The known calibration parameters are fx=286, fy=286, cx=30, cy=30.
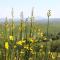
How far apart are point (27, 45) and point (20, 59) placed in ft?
0.59

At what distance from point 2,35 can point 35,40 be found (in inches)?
21.3

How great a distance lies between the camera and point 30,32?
325cm

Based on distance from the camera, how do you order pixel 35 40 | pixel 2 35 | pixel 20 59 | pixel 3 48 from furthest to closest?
pixel 35 40, pixel 20 59, pixel 2 35, pixel 3 48

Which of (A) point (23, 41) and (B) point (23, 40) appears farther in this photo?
(B) point (23, 40)

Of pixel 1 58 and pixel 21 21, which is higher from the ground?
pixel 21 21

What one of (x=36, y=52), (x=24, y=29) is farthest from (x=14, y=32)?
(x=36, y=52)

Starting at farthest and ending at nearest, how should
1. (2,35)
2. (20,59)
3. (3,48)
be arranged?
(20,59)
(2,35)
(3,48)

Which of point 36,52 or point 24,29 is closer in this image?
point 24,29

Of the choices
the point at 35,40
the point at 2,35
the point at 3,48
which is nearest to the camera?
the point at 3,48

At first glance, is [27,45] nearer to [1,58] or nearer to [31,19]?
[31,19]

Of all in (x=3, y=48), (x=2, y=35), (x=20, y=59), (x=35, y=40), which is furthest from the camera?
(x=35, y=40)

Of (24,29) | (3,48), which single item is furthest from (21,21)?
(3,48)

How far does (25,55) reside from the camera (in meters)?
3.24

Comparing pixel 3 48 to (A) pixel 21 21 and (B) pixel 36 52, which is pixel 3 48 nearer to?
(A) pixel 21 21
